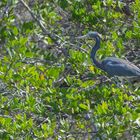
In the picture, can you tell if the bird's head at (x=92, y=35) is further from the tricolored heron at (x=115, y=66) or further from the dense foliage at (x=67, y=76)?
the dense foliage at (x=67, y=76)

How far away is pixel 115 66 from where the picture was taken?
6.83 m

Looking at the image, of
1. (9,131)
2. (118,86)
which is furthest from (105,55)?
(9,131)

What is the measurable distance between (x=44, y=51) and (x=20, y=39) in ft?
3.20

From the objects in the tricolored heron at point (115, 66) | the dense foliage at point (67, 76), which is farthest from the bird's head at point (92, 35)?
the dense foliage at point (67, 76)

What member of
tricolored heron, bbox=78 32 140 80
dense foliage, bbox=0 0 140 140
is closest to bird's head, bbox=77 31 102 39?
tricolored heron, bbox=78 32 140 80

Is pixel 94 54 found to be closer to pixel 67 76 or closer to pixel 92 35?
pixel 92 35

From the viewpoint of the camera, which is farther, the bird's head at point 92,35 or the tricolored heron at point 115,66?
the bird's head at point 92,35

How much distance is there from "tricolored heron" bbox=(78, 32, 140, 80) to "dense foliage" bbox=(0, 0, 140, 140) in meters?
0.07

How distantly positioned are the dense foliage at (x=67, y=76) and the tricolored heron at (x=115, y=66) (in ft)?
0.24

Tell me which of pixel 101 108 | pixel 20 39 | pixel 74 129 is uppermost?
pixel 20 39

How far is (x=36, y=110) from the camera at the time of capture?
5.96 metres

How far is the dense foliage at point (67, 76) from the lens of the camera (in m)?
5.81

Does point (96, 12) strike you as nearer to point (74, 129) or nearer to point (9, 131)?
point (74, 129)

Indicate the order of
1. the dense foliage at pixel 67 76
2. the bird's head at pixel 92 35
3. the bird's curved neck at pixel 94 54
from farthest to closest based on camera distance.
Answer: the bird's head at pixel 92 35 < the bird's curved neck at pixel 94 54 < the dense foliage at pixel 67 76
